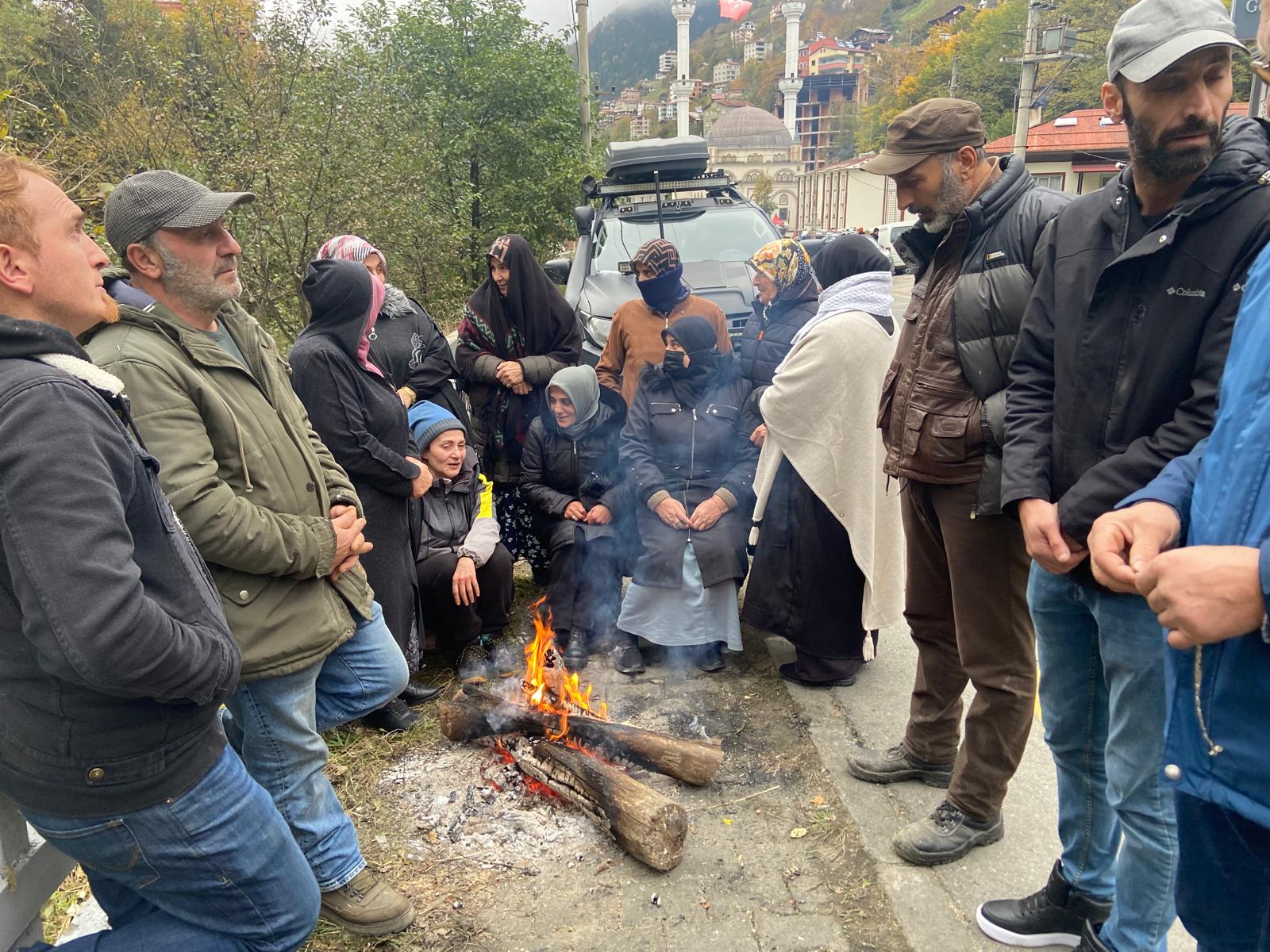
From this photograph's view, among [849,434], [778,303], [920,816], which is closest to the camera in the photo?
[920,816]

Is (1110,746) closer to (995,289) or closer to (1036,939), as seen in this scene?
(1036,939)

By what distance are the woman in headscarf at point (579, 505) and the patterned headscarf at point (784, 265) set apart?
4.02 ft

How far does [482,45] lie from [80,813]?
17.6 meters

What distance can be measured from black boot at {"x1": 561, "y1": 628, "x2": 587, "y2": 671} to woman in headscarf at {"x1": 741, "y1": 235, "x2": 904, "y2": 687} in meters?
0.95

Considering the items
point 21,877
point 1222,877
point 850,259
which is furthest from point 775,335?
point 21,877

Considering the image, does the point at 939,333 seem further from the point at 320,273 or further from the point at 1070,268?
the point at 320,273

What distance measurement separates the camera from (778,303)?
465 centimetres

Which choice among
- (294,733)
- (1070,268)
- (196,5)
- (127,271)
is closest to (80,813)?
(294,733)

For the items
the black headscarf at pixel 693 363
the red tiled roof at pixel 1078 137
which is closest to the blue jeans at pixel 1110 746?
the black headscarf at pixel 693 363

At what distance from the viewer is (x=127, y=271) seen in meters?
2.41

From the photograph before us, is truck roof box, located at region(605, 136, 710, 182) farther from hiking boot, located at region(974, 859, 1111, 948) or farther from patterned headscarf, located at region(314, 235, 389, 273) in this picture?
hiking boot, located at region(974, 859, 1111, 948)

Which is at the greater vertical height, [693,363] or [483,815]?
[693,363]

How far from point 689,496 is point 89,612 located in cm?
331

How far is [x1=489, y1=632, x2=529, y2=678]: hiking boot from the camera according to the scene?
4.39m
